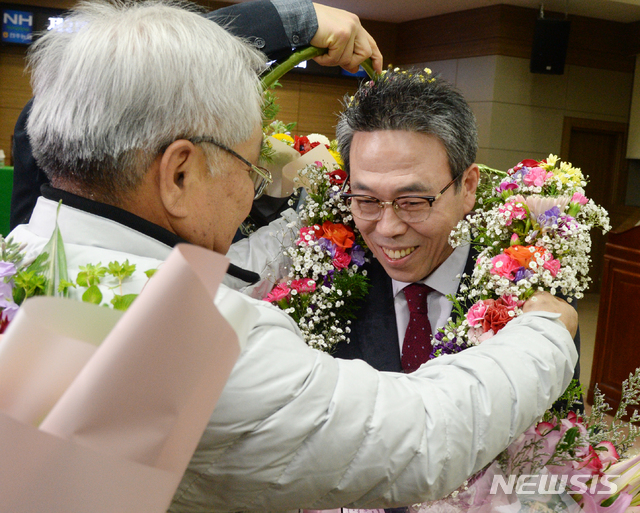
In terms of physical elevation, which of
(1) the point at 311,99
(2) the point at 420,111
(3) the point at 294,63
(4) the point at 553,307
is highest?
(1) the point at 311,99

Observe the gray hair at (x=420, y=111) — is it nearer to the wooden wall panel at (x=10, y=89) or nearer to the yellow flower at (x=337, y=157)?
the yellow flower at (x=337, y=157)

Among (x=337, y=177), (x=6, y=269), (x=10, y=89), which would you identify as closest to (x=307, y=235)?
(x=337, y=177)

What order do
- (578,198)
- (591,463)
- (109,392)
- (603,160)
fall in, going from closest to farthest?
(109,392)
(591,463)
(578,198)
(603,160)

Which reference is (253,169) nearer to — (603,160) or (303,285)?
(303,285)

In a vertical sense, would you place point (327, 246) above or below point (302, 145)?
Answer: below

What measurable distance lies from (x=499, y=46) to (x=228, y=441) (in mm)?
8556

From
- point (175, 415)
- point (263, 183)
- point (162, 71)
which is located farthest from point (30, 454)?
point (263, 183)

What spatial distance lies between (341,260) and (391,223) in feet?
0.77

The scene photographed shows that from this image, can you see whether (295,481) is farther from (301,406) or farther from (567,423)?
(567,423)

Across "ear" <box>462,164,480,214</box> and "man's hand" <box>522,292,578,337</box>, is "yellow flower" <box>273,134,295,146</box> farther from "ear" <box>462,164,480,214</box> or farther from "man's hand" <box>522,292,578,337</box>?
"man's hand" <box>522,292,578,337</box>

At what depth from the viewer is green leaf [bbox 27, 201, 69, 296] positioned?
34.9 inches

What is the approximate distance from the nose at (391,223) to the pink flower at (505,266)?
33 centimetres

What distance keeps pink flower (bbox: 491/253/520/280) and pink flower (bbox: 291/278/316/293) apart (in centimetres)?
57

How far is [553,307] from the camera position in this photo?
1.41 meters
